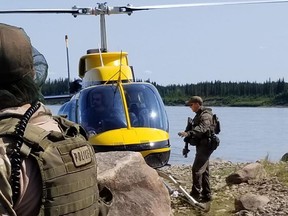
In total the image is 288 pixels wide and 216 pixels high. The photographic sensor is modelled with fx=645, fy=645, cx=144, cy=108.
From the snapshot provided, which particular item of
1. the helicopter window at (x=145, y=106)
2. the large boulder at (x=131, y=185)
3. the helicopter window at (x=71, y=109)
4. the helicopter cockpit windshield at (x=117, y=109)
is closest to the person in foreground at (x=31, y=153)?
the large boulder at (x=131, y=185)

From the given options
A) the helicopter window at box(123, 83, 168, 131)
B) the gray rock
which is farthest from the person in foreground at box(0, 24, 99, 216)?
the helicopter window at box(123, 83, 168, 131)

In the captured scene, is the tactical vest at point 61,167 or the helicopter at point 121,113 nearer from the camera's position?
the tactical vest at point 61,167

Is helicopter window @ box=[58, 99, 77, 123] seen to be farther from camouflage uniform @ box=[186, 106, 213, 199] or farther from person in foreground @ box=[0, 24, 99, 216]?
person in foreground @ box=[0, 24, 99, 216]

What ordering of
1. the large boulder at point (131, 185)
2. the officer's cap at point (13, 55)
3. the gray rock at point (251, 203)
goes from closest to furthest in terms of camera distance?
the officer's cap at point (13, 55) → the large boulder at point (131, 185) → the gray rock at point (251, 203)

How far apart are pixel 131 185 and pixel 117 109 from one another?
2859 mm

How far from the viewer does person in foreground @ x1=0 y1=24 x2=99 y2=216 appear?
201 centimetres

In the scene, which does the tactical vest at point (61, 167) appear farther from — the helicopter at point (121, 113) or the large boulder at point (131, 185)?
the helicopter at point (121, 113)

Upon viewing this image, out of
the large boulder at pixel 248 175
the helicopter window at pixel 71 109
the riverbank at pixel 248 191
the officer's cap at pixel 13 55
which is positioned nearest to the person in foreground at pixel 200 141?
the riverbank at pixel 248 191

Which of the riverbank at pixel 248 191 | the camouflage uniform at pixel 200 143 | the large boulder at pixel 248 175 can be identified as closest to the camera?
the riverbank at pixel 248 191

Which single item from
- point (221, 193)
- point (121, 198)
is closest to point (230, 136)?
point (221, 193)

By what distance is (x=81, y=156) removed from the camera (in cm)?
222

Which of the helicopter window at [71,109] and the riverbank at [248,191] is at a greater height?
the helicopter window at [71,109]

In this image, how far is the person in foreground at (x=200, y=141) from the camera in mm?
9477

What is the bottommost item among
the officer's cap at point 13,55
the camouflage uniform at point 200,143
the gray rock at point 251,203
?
the gray rock at point 251,203
